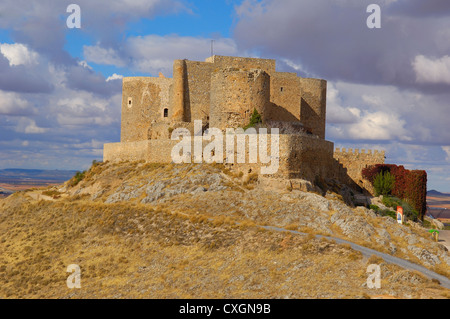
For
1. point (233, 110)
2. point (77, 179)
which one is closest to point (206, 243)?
point (233, 110)

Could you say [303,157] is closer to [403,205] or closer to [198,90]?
[198,90]

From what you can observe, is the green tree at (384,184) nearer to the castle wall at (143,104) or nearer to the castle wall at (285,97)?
the castle wall at (285,97)

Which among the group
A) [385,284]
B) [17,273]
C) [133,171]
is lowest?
[17,273]

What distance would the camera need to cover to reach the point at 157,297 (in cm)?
2166

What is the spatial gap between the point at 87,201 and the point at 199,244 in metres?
15.0

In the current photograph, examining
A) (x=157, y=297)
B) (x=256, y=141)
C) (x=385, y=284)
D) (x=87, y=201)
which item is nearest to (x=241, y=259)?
(x=157, y=297)

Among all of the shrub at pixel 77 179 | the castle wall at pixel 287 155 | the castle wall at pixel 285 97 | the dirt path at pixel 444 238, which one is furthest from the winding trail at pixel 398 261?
the shrub at pixel 77 179

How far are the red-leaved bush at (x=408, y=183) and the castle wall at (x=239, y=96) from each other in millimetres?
16203

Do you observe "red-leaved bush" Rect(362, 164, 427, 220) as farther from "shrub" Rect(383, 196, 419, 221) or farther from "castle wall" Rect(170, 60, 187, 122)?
"castle wall" Rect(170, 60, 187, 122)

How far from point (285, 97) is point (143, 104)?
13.2 m

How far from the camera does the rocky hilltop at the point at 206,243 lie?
21.4 m

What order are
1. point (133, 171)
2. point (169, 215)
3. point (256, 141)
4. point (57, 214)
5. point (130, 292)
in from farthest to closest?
point (133, 171) → point (57, 214) → point (256, 141) → point (169, 215) → point (130, 292)

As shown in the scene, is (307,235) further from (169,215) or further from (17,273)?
(17,273)

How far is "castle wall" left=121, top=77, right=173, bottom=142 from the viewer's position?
48656 millimetres
